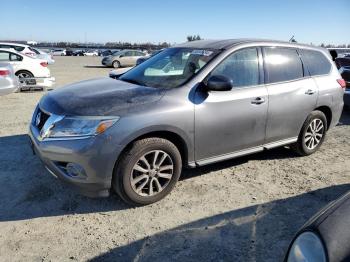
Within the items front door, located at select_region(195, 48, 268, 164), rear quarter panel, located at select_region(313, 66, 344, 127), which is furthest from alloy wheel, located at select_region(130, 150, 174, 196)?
rear quarter panel, located at select_region(313, 66, 344, 127)

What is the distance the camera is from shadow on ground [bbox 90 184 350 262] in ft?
10.1

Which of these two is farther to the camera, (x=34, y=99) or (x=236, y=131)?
(x=34, y=99)

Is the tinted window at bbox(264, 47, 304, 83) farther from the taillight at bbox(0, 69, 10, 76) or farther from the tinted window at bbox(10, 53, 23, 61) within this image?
the tinted window at bbox(10, 53, 23, 61)

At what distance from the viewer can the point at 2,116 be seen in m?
7.75

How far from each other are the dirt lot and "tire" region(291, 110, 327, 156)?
0.28 metres

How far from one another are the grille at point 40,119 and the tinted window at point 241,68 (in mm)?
1974

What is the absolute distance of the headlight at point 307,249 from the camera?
172cm

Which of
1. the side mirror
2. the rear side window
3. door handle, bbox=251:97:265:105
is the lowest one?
door handle, bbox=251:97:265:105

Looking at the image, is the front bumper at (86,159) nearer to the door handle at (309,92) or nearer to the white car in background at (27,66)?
the door handle at (309,92)

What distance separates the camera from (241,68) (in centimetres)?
452

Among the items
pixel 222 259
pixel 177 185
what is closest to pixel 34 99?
pixel 177 185

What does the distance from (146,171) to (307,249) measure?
2.27 metres

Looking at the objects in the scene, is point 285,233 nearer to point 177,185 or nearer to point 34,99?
point 177,185

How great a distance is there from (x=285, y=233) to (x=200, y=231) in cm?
82
